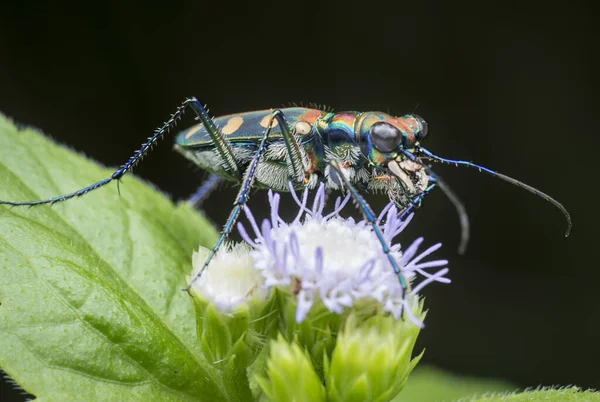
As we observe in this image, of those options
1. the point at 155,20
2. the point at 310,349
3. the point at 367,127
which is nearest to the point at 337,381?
the point at 310,349

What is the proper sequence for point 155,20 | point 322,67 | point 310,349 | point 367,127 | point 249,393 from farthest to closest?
point 322,67
point 155,20
point 367,127
point 249,393
point 310,349

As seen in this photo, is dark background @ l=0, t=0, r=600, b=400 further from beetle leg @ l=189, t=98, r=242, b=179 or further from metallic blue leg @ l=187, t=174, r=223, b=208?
beetle leg @ l=189, t=98, r=242, b=179

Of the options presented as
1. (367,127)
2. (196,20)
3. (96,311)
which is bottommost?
(96,311)

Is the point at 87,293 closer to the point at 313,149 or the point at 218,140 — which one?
the point at 218,140

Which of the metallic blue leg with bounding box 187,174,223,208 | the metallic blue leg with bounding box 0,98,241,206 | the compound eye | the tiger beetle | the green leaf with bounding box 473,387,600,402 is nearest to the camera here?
the green leaf with bounding box 473,387,600,402

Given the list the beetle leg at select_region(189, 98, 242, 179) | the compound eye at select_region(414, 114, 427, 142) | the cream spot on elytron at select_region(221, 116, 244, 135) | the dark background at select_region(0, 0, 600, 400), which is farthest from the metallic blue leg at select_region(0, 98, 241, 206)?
the dark background at select_region(0, 0, 600, 400)

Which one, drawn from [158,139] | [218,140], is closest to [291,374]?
[158,139]

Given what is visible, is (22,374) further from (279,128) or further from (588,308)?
(588,308)
